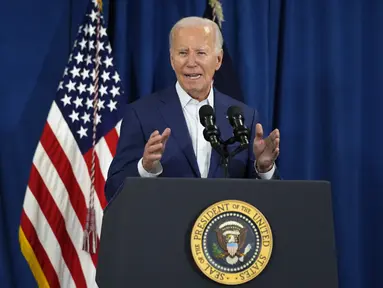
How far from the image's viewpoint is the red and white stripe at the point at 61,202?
3.00m

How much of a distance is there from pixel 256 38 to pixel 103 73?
0.90 metres

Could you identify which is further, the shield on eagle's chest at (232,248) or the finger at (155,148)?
the finger at (155,148)

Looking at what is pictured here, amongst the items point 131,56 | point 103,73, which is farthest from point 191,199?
point 131,56

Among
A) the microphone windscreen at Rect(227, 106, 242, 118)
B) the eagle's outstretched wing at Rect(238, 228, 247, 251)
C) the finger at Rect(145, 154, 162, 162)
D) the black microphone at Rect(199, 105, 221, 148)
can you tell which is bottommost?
the eagle's outstretched wing at Rect(238, 228, 247, 251)

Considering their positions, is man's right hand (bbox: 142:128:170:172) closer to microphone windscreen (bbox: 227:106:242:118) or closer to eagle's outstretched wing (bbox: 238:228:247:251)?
microphone windscreen (bbox: 227:106:242:118)

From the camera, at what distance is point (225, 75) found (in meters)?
3.27

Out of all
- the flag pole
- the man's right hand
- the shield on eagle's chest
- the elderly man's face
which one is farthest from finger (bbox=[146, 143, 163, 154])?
the flag pole

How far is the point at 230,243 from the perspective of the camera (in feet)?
4.45

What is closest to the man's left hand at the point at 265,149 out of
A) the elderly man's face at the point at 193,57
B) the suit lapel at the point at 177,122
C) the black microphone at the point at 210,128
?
the black microphone at the point at 210,128

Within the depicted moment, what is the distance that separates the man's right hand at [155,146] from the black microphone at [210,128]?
11 cm

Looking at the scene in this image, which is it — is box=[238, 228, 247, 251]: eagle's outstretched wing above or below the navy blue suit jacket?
below

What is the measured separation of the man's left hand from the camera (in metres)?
1.67

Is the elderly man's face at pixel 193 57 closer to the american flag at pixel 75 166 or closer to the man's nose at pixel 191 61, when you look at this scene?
the man's nose at pixel 191 61

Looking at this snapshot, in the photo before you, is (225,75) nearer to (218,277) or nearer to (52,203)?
(52,203)
